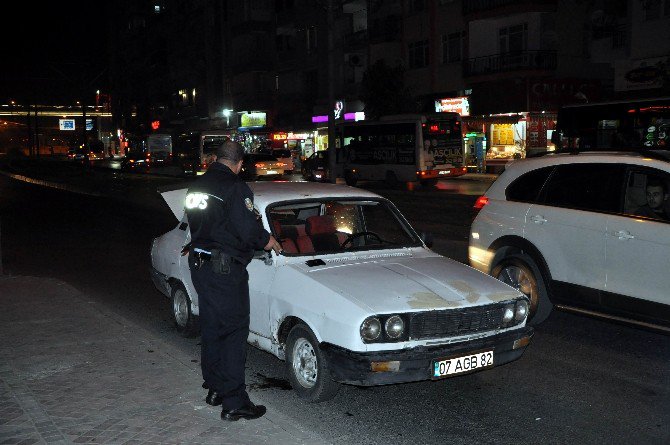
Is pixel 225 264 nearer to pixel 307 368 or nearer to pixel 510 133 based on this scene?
pixel 307 368

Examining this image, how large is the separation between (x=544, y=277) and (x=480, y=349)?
259 centimetres

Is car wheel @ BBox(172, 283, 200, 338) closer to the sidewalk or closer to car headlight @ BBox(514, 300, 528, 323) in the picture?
the sidewalk

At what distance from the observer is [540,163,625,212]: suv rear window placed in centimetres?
698

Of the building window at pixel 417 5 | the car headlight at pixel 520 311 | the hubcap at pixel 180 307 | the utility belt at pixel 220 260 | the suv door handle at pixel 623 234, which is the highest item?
the building window at pixel 417 5

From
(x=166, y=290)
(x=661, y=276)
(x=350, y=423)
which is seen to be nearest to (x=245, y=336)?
(x=350, y=423)

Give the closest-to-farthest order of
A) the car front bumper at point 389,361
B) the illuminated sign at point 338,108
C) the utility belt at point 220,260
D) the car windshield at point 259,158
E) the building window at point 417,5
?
the utility belt at point 220,260, the car front bumper at point 389,361, the car windshield at point 259,158, the illuminated sign at point 338,108, the building window at point 417,5

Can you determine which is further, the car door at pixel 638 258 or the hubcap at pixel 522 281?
the hubcap at pixel 522 281

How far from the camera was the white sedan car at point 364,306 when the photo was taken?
499cm

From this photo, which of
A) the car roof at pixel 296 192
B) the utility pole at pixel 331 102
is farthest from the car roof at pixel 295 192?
the utility pole at pixel 331 102

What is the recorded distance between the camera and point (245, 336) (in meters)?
4.99

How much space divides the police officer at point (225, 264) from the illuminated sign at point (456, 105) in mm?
35758

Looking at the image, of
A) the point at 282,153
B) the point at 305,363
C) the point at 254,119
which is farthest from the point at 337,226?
the point at 254,119

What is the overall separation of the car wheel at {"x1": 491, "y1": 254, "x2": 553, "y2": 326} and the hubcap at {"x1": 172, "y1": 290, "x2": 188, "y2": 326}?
355 cm

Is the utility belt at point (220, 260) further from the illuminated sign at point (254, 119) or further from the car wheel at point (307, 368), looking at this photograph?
the illuminated sign at point (254, 119)
